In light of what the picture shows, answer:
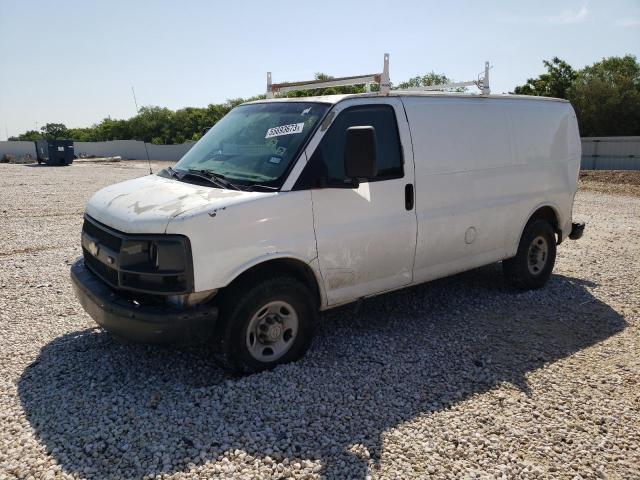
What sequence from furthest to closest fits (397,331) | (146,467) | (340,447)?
(397,331)
(340,447)
(146,467)

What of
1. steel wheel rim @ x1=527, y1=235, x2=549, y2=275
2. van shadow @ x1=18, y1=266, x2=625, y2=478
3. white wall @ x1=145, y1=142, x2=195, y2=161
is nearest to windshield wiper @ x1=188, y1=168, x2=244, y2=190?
van shadow @ x1=18, y1=266, x2=625, y2=478

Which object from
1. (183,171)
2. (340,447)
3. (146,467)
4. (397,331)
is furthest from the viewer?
(397,331)

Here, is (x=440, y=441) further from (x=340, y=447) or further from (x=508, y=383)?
(x=508, y=383)

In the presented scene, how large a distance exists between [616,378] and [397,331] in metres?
1.93

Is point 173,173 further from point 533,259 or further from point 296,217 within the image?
point 533,259

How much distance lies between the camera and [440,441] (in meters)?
3.44

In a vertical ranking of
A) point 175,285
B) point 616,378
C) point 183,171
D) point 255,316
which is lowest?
point 616,378

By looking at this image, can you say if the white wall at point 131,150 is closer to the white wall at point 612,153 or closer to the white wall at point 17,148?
the white wall at point 17,148

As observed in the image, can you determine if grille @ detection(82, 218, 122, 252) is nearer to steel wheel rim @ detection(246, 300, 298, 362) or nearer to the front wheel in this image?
the front wheel

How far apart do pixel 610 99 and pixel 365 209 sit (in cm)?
3493

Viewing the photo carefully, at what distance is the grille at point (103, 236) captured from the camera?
13.0 ft

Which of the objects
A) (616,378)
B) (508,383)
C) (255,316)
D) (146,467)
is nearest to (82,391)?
(146,467)

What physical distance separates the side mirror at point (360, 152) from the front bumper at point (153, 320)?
1.52 meters

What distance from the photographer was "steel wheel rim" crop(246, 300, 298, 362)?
412cm
